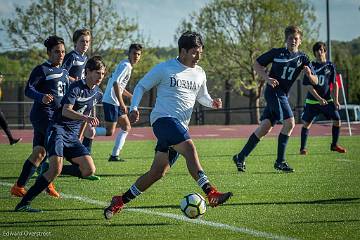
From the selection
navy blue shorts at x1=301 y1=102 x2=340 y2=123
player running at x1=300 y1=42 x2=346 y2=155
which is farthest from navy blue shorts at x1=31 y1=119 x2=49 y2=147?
navy blue shorts at x1=301 y1=102 x2=340 y2=123

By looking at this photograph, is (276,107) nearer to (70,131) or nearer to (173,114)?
(70,131)

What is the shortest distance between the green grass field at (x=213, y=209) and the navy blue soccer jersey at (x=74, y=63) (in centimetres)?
155

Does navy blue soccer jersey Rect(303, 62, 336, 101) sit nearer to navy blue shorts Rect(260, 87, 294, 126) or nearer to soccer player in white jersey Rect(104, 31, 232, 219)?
navy blue shorts Rect(260, 87, 294, 126)

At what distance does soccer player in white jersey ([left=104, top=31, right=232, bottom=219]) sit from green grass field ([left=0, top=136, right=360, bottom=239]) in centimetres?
30

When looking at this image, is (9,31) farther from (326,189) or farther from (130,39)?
(326,189)

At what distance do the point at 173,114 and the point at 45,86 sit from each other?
234 centimetres

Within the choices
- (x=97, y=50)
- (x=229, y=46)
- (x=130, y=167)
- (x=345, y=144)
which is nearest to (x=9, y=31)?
(x=97, y=50)

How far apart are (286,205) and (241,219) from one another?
3.77ft

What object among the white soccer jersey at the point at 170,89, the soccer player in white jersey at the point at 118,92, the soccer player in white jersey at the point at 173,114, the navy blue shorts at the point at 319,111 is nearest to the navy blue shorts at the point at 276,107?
the soccer player in white jersey at the point at 118,92

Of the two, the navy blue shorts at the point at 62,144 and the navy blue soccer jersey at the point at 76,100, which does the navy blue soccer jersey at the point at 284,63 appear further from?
the navy blue shorts at the point at 62,144

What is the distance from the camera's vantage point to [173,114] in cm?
831

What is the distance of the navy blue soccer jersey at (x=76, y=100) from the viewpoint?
29.4 ft

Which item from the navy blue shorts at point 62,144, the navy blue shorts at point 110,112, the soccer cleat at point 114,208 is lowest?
the soccer cleat at point 114,208

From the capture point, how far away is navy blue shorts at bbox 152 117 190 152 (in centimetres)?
814
